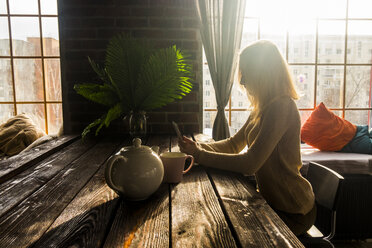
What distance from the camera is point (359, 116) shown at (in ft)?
10.7

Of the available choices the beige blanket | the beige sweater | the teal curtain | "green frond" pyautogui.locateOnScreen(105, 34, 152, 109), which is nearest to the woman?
the beige sweater

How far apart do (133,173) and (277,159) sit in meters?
0.82

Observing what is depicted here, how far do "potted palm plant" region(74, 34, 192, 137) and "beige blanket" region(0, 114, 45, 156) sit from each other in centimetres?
113

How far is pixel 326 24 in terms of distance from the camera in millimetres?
3131

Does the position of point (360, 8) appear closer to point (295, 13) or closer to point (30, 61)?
point (295, 13)

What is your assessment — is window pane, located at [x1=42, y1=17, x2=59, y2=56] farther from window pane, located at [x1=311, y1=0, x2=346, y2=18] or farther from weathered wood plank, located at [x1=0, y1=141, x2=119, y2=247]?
window pane, located at [x1=311, y1=0, x2=346, y2=18]

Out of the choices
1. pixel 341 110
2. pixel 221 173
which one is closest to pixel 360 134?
pixel 341 110

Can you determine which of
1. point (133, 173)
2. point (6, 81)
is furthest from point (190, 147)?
point (6, 81)

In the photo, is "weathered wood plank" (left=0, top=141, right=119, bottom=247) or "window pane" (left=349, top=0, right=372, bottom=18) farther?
"window pane" (left=349, top=0, right=372, bottom=18)

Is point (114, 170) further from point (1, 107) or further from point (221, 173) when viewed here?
point (1, 107)

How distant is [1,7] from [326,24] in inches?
134

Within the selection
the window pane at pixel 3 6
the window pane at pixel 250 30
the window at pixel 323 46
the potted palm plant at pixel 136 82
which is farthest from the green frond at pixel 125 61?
the window pane at pixel 3 6

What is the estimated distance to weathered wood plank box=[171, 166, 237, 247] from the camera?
66 cm

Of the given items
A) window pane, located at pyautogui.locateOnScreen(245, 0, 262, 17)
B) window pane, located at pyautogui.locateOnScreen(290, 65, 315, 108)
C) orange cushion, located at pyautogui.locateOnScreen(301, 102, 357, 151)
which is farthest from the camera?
window pane, located at pyautogui.locateOnScreen(290, 65, 315, 108)
